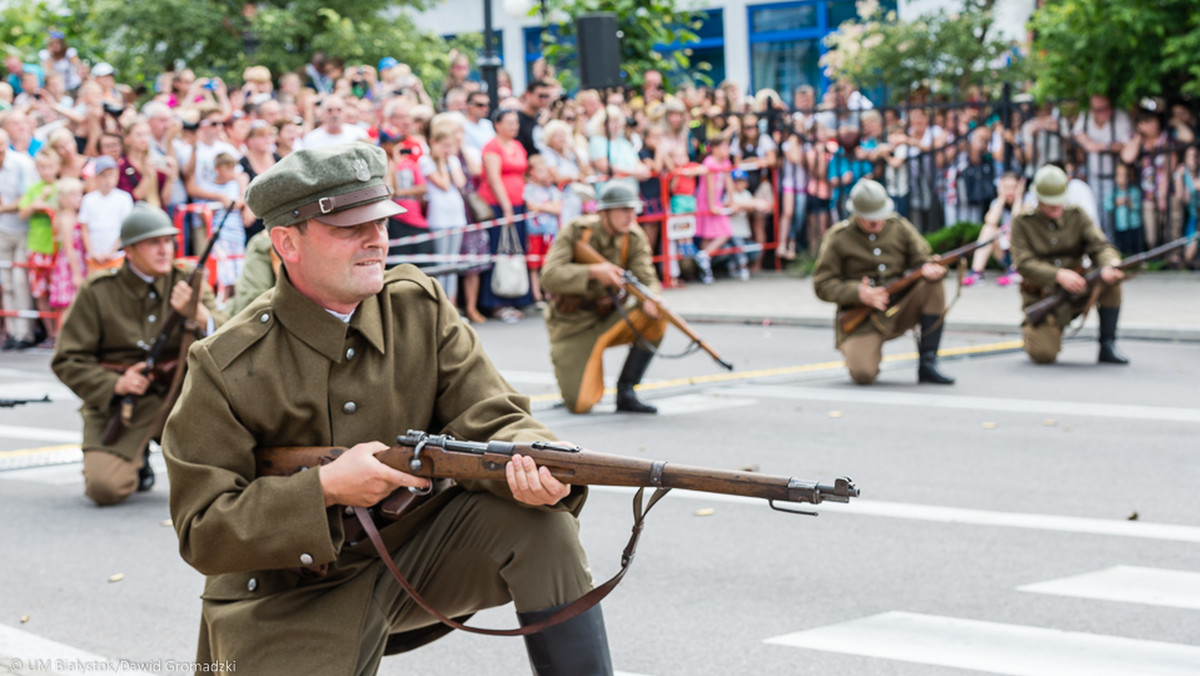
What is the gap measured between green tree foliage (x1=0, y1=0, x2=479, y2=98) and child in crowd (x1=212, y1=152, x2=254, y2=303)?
1227 centimetres

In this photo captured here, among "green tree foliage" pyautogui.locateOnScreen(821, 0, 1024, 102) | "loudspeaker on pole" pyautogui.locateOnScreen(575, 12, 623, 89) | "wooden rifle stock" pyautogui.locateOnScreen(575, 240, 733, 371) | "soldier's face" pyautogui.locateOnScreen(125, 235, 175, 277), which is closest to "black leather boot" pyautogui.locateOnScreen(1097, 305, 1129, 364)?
"wooden rifle stock" pyautogui.locateOnScreen(575, 240, 733, 371)

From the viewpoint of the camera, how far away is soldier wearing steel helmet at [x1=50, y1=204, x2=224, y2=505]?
8094 mm

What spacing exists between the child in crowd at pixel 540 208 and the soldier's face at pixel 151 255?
882 cm

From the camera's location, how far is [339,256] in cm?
389

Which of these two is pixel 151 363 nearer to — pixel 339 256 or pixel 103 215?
pixel 339 256

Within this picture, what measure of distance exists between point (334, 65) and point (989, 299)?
9.90m

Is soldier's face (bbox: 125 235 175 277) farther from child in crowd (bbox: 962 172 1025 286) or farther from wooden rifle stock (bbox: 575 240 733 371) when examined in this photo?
child in crowd (bbox: 962 172 1025 286)

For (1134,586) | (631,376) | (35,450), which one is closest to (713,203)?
(631,376)

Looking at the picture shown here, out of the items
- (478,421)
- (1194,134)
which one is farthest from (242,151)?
(478,421)

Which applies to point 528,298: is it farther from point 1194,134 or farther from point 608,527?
point 608,527

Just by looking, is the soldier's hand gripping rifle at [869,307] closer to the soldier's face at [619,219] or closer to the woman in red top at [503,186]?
the soldier's face at [619,219]

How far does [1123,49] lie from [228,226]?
399 inches

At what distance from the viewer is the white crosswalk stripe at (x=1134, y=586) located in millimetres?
5809

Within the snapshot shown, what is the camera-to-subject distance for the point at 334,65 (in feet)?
70.0
